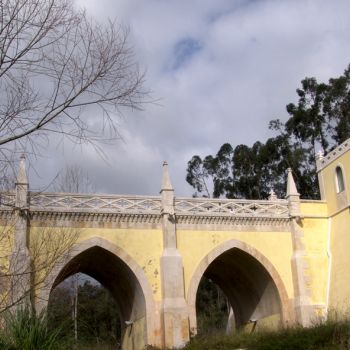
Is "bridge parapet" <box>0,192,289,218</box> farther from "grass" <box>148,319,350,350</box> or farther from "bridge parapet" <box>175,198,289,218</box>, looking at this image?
"grass" <box>148,319,350,350</box>

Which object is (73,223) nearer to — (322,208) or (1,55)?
(322,208)

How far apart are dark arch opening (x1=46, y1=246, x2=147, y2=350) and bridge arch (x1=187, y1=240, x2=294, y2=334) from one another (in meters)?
2.22

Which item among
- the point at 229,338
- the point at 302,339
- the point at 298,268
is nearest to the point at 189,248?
the point at 298,268

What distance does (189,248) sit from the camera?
23.1m

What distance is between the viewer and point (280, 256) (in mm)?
24344

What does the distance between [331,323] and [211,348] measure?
431 cm

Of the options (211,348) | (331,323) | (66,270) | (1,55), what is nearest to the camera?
(1,55)

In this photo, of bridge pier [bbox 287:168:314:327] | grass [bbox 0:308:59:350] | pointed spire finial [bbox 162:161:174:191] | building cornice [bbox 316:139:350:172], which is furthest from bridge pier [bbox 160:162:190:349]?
grass [bbox 0:308:59:350]

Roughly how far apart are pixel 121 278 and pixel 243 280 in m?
6.03

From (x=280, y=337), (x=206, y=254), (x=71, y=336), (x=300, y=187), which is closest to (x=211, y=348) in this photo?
(x=280, y=337)

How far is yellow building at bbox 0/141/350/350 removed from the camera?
2161 cm

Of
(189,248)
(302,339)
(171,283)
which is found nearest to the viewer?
(302,339)

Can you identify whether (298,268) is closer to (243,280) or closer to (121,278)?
(243,280)

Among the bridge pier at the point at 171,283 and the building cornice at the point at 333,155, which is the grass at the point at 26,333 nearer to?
the bridge pier at the point at 171,283
